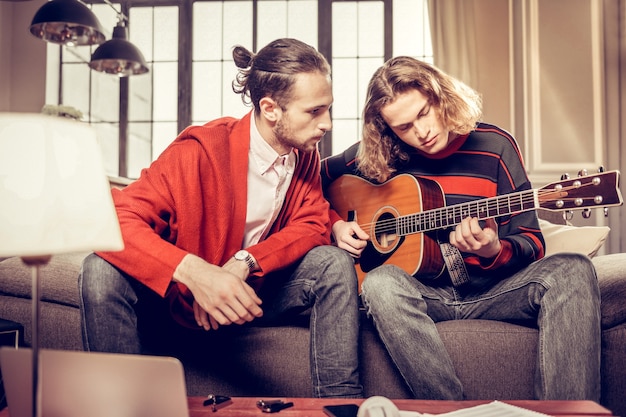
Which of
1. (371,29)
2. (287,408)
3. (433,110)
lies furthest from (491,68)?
(287,408)

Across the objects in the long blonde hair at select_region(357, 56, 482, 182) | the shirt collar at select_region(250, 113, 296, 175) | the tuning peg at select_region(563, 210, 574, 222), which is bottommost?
the tuning peg at select_region(563, 210, 574, 222)

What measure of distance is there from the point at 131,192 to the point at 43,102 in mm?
3943

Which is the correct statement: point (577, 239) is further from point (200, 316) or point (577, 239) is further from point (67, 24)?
point (67, 24)

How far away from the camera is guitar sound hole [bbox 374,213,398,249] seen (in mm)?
1696

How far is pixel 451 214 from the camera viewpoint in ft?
4.96

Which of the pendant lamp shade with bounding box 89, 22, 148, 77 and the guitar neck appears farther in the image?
the pendant lamp shade with bounding box 89, 22, 148, 77

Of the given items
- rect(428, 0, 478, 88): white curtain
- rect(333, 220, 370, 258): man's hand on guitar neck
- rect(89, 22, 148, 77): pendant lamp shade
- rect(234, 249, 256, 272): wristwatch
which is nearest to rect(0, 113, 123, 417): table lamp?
rect(234, 249, 256, 272): wristwatch

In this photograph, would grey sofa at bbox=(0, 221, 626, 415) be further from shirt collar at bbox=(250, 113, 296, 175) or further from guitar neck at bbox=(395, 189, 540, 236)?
shirt collar at bbox=(250, 113, 296, 175)

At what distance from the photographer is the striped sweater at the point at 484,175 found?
1.51m

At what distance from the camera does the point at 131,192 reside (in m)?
1.34

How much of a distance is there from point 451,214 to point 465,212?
41 millimetres

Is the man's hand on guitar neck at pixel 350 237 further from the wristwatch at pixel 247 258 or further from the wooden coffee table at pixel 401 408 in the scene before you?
the wooden coffee table at pixel 401 408

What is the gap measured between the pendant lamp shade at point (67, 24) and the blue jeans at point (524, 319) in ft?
7.89

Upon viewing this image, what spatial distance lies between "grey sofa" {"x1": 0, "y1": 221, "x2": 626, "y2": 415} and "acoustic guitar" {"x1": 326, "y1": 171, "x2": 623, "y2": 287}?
24 centimetres
